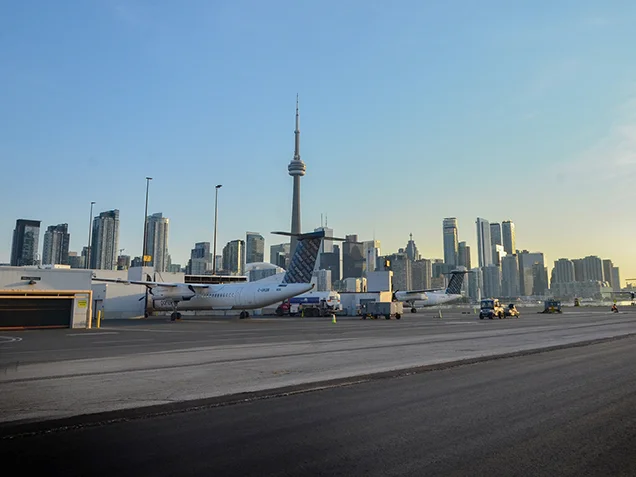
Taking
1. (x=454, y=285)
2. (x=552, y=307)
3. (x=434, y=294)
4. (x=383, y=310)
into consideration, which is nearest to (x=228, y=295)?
(x=383, y=310)

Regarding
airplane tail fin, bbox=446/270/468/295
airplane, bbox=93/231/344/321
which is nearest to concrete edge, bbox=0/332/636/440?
airplane, bbox=93/231/344/321

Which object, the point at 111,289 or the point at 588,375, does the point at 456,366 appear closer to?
the point at 588,375

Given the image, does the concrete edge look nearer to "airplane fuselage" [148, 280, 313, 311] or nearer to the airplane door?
"airplane fuselage" [148, 280, 313, 311]

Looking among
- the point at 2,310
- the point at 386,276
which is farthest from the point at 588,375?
the point at 386,276

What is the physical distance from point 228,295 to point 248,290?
2.99 m

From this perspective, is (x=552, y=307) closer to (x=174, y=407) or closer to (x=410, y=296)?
A: (x=410, y=296)

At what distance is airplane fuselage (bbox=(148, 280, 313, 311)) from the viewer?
2052 inches

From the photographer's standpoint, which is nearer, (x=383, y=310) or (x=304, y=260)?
(x=304, y=260)

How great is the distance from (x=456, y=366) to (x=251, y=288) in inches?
1612

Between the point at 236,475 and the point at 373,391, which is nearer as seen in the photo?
the point at 236,475

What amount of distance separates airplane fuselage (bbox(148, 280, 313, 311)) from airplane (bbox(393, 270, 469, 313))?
3374 cm

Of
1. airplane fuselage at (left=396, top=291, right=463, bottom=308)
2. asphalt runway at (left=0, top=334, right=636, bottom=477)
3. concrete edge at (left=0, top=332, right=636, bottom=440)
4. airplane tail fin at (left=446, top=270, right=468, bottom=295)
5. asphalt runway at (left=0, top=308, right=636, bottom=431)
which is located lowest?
asphalt runway at (left=0, top=308, right=636, bottom=431)

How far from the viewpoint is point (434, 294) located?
300ft

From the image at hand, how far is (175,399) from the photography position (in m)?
10.5
